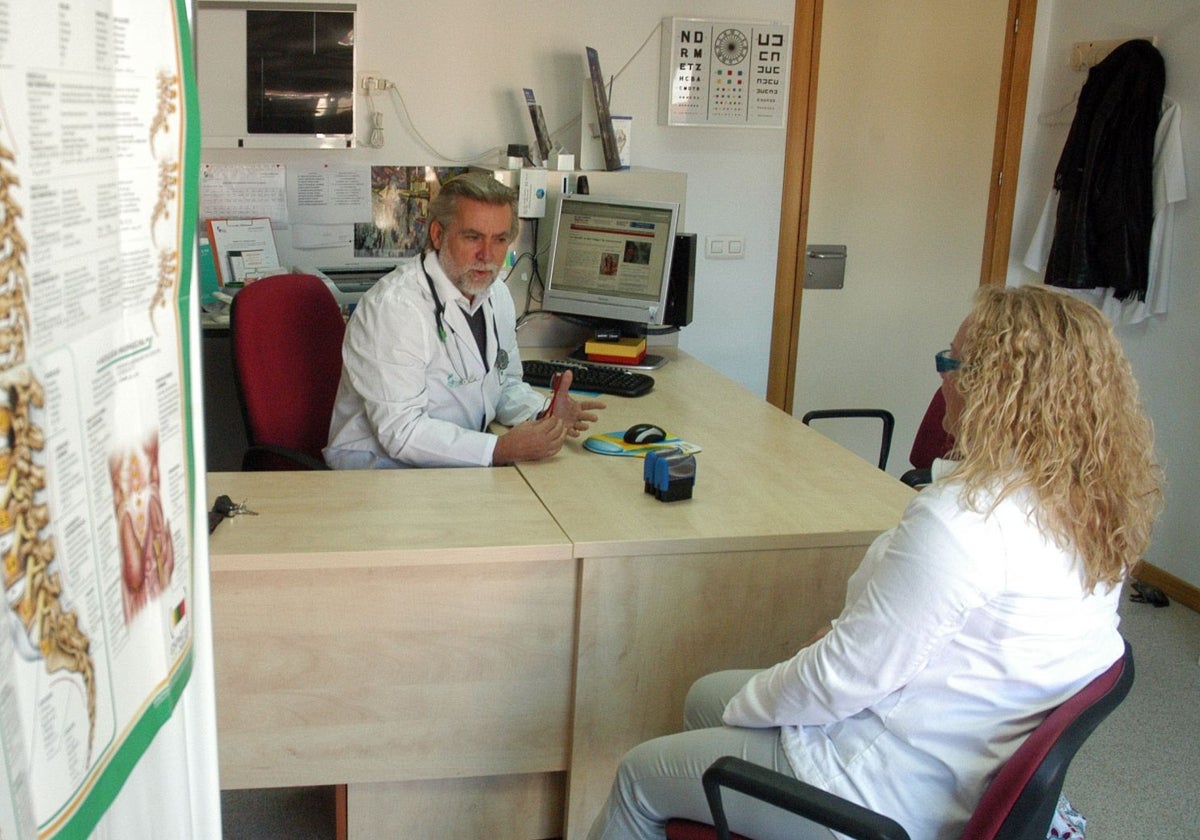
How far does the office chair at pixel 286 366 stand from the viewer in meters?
2.59

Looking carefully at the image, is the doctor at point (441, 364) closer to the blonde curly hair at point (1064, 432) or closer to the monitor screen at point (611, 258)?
the monitor screen at point (611, 258)

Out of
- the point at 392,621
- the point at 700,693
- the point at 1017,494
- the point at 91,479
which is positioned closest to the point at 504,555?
the point at 392,621

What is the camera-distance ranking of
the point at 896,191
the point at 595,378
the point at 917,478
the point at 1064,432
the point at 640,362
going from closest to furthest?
the point at 1064,432, the point at 917,478, the point at 595,378, the point at 640,362, the point at 896,191

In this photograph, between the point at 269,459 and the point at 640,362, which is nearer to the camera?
the point at 269,459

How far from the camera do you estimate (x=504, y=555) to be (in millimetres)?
1887

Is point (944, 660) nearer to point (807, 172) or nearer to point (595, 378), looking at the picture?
point (595, 378)

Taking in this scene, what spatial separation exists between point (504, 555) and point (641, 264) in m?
1.80

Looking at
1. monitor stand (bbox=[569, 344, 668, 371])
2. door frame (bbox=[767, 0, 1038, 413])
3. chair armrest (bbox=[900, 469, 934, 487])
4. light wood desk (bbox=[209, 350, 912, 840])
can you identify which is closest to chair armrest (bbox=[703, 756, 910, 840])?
light wood desk (bbox=[209, 350, 912, 840])

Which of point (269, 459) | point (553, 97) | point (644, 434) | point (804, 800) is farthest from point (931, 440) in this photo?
point (553, 97)

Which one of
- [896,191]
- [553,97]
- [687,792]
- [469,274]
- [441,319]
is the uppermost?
[553,97]

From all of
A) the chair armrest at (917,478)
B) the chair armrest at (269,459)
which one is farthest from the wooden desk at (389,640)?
the chair armrest at (917,478)

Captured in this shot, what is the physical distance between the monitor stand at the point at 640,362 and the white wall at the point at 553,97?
807 millimetres

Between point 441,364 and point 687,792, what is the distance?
1285 millimetres

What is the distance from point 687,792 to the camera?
5.41 ft
